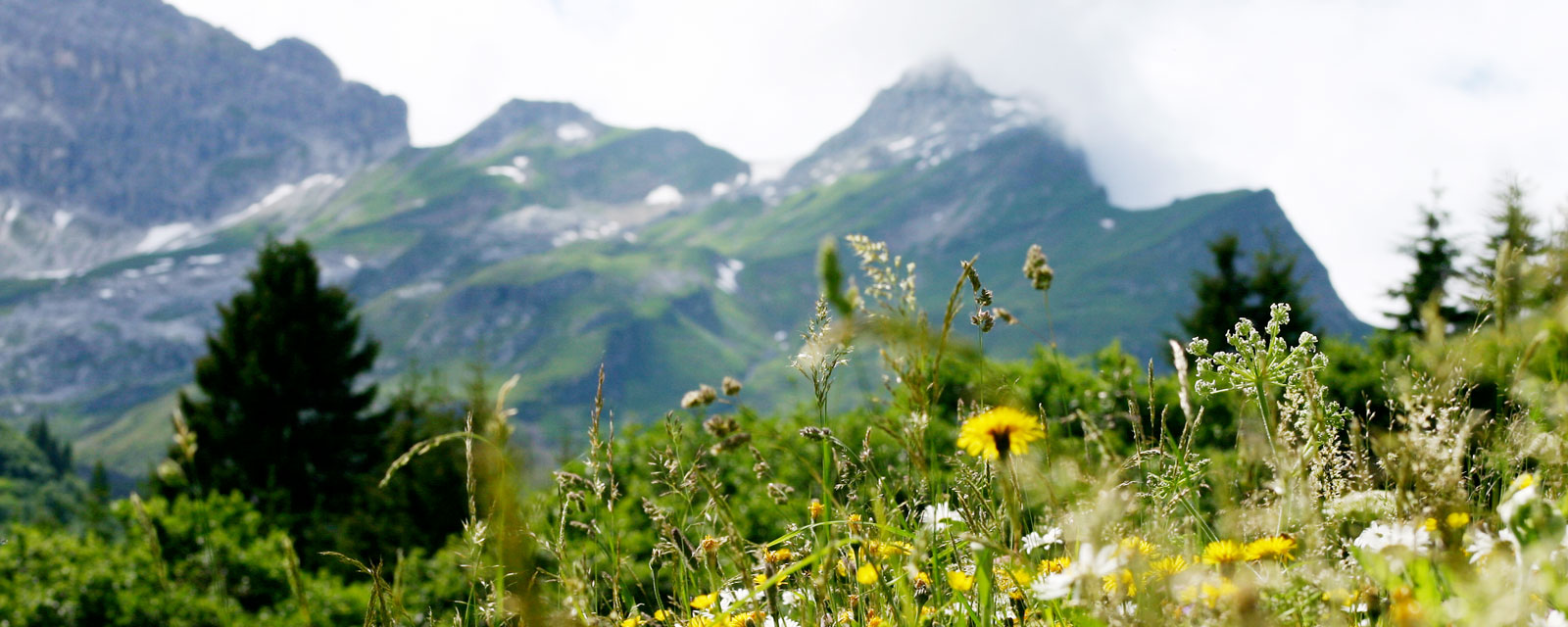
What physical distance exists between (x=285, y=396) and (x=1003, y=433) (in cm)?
2682

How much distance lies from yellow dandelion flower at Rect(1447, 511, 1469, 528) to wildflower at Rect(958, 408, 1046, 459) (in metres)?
0.51

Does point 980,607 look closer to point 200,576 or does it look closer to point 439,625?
point 439,625

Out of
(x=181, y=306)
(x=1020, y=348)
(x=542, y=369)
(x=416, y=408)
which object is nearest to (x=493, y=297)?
(x=542, y=369)

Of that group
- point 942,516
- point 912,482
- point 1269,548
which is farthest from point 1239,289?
point 1269,548

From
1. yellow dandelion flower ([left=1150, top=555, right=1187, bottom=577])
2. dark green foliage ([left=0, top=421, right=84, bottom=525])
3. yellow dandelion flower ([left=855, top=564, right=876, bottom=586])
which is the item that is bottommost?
dark green foliage ([left=0, top=421, right=84, bottom=525])

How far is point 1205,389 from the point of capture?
197 centimetres

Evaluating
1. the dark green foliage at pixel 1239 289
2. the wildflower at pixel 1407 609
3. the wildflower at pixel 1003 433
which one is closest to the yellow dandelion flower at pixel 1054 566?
the wildflower at pixel 1003 433

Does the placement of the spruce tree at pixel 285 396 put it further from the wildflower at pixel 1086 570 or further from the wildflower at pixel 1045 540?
the wildflower at pixel 1086 570

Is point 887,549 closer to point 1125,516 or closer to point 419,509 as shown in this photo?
point 1125,516

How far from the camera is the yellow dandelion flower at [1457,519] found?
1044 millimetres

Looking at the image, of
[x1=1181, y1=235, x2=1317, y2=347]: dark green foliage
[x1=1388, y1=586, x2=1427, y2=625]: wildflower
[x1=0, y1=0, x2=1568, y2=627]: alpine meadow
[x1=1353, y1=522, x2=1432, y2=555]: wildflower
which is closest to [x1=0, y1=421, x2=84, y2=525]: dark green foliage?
[x1=0, y1=0, x2=1568, y2=627]: alpine meadow

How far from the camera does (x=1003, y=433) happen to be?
112 cm

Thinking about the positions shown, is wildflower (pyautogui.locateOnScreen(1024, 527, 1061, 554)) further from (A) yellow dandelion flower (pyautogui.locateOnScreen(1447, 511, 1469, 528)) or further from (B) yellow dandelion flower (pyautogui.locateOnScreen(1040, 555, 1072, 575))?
(A) yellow dandelion flower (pyautogui.locateOnScreen(1447, 511, 1469, 528))

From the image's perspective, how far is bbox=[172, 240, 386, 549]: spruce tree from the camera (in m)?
22.9
